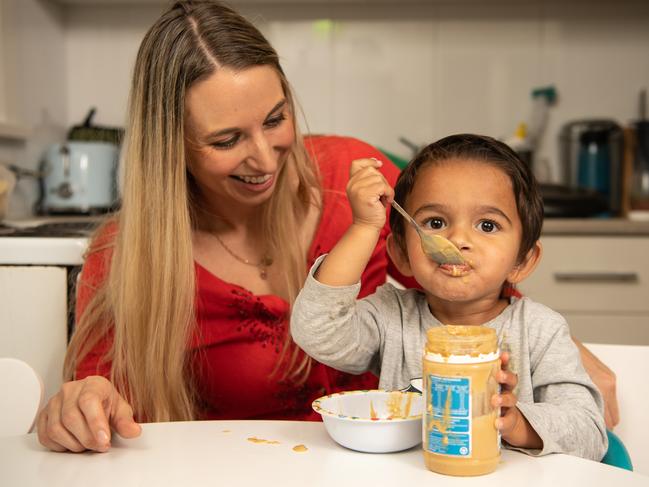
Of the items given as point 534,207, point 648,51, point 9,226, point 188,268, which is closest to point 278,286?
point 188,268

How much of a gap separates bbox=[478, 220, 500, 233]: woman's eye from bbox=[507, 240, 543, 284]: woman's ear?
0.30 feet

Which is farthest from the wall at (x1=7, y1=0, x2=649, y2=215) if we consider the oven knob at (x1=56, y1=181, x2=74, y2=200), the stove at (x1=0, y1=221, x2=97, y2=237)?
the stove at (x1=0, y1=221, x2=97, y2=237)

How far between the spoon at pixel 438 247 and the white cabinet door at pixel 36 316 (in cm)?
92

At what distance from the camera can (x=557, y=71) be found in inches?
120

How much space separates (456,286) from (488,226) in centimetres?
10

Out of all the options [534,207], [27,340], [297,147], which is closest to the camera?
[534,207]

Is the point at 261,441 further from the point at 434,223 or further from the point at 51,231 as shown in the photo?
the point at 51,231

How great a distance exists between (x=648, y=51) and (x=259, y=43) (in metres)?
2.15

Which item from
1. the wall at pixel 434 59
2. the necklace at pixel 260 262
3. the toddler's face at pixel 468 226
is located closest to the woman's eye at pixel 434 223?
the toddler's face at pixel 468 226

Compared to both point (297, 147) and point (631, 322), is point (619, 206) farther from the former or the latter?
point (297, 147)

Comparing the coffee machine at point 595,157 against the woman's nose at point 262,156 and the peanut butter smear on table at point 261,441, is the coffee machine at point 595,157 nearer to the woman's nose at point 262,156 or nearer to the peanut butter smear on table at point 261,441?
the woman's nose at point 262,156

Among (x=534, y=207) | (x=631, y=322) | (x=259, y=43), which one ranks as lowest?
(x=631, y=322)

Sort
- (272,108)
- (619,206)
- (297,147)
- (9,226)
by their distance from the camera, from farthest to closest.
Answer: (619,206) < (9,226) < (297,147) < (272,108)

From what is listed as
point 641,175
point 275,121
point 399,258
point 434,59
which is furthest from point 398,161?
point 399,258
